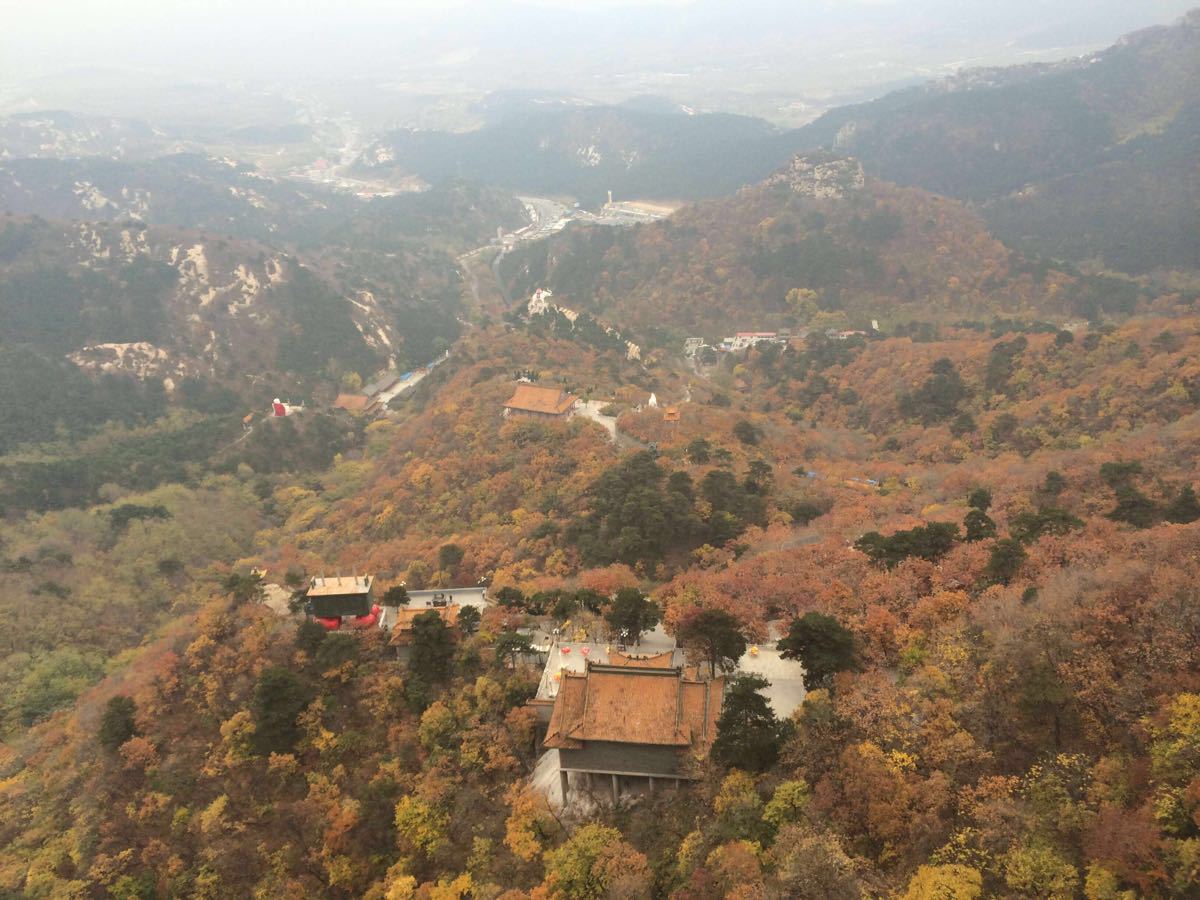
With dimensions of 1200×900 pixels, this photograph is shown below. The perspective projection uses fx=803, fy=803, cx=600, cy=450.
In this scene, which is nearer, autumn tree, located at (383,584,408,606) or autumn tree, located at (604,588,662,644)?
autumn tree, located at (604,588,662,644)

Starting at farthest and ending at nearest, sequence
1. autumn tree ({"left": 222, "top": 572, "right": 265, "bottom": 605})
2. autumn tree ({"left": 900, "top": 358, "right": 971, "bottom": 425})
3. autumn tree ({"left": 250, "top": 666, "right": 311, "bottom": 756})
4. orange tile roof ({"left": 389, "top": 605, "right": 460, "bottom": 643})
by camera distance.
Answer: autumn tree ({"left": 900, "top": 358, "right": 971, "bottom": 425}), autumn tree ({"left": 222, "top": 572, "right": 265, "bottom": 605}), orange tile roof ({"left": 389, "top": 605, "right": 460, "bottom": 643}), autumn tree ({"left": 250, "top": 666, "right": 311, "bottom": 756})

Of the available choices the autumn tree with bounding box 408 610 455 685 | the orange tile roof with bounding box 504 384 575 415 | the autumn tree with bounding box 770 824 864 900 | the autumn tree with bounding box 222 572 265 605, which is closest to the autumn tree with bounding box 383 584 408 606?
the autumn tree with bounding box 408 610 455 685

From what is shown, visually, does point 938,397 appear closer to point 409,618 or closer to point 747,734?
point 409,618

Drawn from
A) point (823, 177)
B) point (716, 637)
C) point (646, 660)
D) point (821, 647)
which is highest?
point (823, 177)

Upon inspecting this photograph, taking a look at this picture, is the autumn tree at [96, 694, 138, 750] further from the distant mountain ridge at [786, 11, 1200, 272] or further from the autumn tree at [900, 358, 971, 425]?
the distant mountain ridge at [786, 11, 1200, 272]

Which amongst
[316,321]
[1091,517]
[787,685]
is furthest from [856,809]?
[316,321]

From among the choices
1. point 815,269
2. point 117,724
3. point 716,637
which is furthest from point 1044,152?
point 117,724
